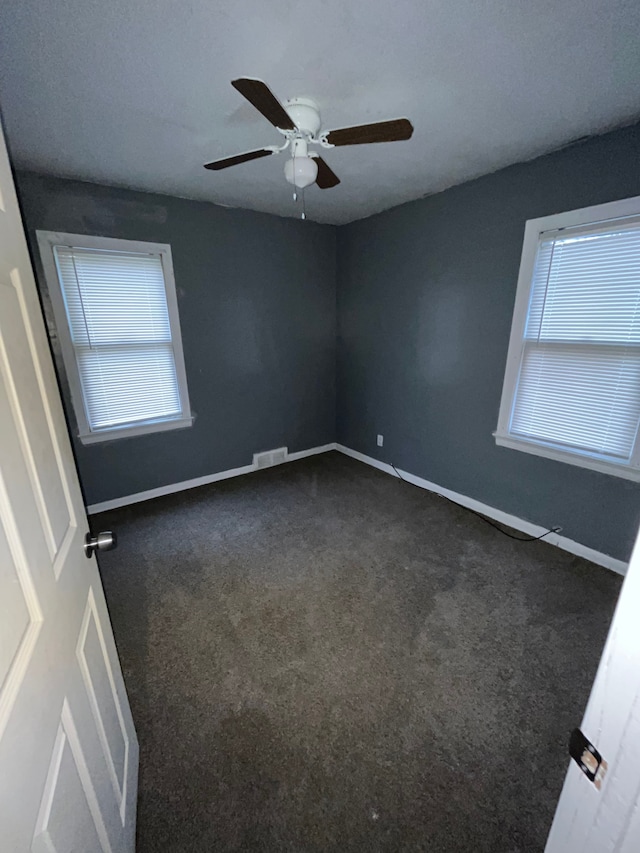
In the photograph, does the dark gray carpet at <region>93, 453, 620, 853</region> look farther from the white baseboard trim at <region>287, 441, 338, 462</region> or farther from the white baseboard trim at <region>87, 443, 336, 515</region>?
the white baseboard trim at <region>287, 441, 338, 462</region>

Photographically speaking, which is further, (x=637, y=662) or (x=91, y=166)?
(x=91, y=166)

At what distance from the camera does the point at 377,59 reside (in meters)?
1.36

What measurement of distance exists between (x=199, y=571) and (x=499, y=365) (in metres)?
2.51

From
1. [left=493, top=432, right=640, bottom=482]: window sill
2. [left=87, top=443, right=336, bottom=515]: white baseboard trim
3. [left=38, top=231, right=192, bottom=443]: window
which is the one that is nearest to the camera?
[left=493, top=432, right=640, bottom=482]: window sill

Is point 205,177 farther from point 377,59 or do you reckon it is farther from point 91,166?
point 377,59

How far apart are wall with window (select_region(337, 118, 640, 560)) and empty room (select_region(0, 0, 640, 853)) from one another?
0.07 ft

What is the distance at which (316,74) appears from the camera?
1431 millimetres

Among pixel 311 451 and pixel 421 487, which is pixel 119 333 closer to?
pixel 311 451

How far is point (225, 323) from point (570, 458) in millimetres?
2886

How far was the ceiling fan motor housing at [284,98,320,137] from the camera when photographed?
1.56 meters

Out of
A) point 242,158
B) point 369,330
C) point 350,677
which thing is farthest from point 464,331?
point 350,677

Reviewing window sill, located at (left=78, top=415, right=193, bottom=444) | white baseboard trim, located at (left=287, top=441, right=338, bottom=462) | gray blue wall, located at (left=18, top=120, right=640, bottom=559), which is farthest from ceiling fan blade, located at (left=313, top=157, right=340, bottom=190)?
white baseboard trim, located at (left=287, top=441, right=338, bottom=462)

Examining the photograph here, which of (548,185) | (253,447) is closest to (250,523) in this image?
(253,447)

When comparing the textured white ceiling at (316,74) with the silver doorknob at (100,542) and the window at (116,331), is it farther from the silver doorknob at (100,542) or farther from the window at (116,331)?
the silver doorknob at (100,542)
